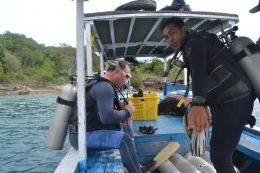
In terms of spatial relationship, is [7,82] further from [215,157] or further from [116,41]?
[215,157]

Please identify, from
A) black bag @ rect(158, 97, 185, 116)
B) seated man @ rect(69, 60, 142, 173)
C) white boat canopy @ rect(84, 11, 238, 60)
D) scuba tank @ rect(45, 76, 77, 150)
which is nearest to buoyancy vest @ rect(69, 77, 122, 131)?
seated man @ rect(69, 60, 142, 173)

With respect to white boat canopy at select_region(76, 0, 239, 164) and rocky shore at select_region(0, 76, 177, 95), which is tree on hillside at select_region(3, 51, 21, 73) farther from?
white boat canopy at select_region(76, 0, 239, 164)

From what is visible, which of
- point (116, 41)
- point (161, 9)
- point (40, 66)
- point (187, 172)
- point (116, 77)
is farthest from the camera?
point (40, 66)

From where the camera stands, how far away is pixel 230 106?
1604mm

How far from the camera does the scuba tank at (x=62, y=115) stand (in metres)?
2.25

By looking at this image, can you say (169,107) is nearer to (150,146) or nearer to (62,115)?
(150,146)


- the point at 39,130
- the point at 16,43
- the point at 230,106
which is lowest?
A: the point at 39,130

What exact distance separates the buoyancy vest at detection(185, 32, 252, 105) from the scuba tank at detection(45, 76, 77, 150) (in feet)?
4.26

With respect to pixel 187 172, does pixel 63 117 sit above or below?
above

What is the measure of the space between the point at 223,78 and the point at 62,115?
1.55 meters

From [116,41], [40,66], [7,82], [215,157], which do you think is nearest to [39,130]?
[116,41]

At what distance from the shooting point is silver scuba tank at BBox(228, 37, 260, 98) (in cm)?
159

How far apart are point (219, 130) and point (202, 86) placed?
1.29 feet

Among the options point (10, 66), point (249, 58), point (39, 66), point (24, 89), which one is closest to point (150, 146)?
point (249, 58)
